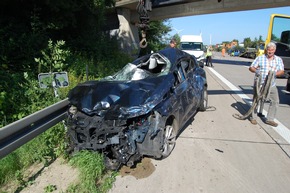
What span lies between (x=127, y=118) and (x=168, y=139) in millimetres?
1020

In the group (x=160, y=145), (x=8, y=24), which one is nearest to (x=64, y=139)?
(x=160, y=145)

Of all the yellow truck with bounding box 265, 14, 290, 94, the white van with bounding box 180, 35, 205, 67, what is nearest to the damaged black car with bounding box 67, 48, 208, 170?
the yellow truck with bounding box 265, 14, 290, 94

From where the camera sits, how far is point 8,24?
27.1 feet

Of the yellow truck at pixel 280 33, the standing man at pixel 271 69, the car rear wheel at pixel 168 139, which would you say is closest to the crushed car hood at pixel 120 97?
the car rear wheel at pixel 168 139

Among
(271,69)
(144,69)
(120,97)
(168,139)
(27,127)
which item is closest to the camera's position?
(27,127)

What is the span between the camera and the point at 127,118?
358 cm

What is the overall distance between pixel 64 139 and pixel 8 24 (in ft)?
19.9

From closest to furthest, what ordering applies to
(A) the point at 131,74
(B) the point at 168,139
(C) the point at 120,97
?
1. (C) the point at 120,97
2. (B) the point at 168,139
3. (A) the point at 131,74

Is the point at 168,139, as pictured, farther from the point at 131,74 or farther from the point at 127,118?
the point at 131,74

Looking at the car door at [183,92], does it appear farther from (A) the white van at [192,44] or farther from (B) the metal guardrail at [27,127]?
(A) the white van at [192,44]

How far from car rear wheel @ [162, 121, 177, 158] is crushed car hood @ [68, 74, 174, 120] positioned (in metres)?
0.63

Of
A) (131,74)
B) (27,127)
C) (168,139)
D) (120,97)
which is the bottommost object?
(168,139)

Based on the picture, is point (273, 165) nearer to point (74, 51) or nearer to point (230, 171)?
point (230, 171)

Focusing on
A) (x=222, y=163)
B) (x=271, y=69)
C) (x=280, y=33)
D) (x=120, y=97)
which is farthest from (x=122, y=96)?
(x=280, y=33)
